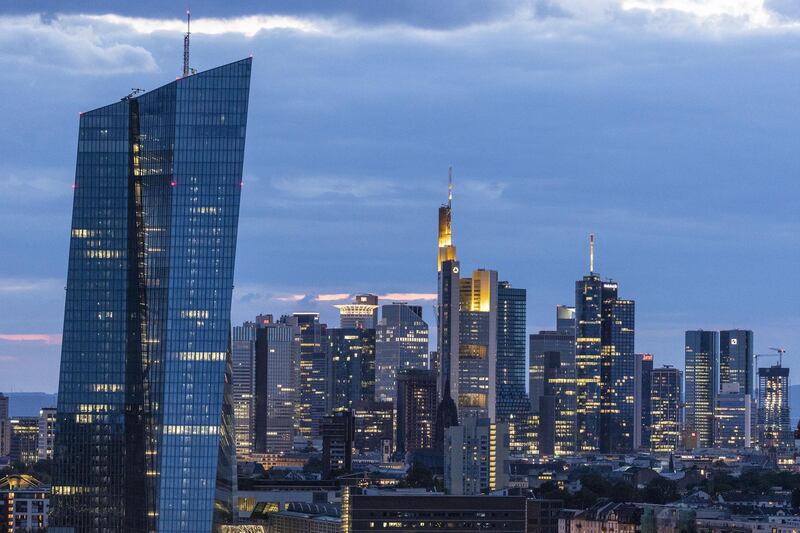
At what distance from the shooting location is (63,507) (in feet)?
654

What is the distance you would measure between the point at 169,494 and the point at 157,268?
20.7 m

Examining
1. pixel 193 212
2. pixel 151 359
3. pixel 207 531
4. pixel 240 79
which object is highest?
pixel 240 79

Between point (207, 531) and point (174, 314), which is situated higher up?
point (174, 314)

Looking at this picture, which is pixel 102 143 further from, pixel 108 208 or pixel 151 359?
pixel 151 359

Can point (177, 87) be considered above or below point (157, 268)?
above

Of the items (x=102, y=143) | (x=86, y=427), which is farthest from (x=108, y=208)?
(x=86, y=427)

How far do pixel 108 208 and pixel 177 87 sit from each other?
1378cm

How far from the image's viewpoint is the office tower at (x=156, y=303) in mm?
191000

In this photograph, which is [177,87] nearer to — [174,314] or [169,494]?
[174,314]

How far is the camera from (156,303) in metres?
194

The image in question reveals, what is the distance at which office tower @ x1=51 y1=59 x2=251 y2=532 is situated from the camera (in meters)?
191

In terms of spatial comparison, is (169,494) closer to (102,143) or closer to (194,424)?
(194,424)

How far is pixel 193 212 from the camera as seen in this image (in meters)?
192

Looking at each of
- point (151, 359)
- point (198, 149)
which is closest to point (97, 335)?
point (151, 359)
